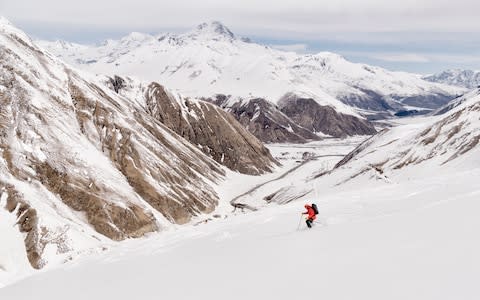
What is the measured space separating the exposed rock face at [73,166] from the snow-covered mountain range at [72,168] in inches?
8.5

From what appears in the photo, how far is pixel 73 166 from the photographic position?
9875cm

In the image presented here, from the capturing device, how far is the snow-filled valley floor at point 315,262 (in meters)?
11.3

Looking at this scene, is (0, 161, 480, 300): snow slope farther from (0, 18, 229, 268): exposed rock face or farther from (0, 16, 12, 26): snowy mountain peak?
(0, 16, 12, 26): snowy mountain peak

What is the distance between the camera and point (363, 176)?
105 m

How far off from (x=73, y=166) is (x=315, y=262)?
306 feet

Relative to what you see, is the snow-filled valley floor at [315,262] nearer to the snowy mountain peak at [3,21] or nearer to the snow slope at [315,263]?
the snow slope at [315,263]

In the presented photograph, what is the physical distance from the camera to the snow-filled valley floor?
1126 cm

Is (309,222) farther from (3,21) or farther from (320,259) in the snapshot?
(3,21)

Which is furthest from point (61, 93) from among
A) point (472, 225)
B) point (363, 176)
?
point (472, 225)

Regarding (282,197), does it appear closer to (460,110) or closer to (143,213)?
(143,213)

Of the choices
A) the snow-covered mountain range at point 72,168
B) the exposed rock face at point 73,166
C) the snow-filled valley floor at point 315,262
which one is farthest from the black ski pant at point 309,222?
the exposed rock face at point 73,166

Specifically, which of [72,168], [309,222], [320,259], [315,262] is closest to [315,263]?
[315,262]

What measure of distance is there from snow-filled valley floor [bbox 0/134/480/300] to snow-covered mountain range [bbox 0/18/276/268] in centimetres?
5052

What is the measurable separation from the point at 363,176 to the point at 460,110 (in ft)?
119
